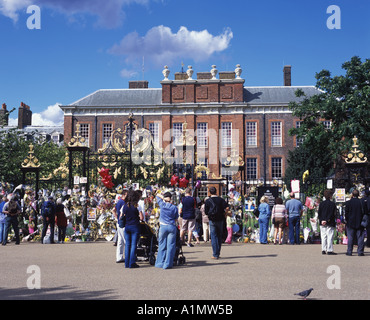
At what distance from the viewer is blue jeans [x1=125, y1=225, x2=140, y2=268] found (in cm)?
919

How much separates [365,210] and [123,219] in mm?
6230

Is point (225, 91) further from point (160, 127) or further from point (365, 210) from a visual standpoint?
point (365, 210)

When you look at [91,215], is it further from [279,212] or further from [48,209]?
[279,212]

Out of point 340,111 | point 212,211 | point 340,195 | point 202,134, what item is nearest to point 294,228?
point 340,195

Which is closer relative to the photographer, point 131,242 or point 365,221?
point 131,242

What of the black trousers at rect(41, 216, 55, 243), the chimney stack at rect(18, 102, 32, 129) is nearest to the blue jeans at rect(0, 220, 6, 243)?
the black trousers at rect(41, 216, 55, 243)

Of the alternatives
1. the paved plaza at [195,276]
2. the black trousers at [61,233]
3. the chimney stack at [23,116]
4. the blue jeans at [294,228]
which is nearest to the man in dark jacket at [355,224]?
the paved plaza at [195,276]

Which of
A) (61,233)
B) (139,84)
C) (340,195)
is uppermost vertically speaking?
(139,84)

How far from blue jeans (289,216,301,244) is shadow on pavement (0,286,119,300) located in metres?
8.55

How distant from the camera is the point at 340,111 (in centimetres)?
2689

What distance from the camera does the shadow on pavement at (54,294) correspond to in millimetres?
6289

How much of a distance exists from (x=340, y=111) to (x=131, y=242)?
21034mm

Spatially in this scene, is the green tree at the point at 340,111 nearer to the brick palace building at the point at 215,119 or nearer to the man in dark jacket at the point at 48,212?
the brick palace building at the point at 215,119
